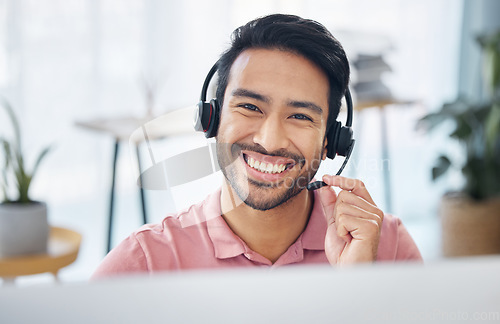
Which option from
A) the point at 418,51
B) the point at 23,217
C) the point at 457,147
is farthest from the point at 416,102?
the point at 23,217

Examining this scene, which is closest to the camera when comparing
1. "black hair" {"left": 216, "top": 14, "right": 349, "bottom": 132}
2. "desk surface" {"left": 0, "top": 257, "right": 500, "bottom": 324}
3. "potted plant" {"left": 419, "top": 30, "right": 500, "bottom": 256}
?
"desk surface" {"left": 0, "top": 257, "right": 500, "bottom": 324}

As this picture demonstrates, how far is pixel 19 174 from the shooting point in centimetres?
58

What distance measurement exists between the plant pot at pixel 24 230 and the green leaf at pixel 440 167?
58.4 inches

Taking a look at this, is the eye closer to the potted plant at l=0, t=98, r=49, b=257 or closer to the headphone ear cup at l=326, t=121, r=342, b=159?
the headphone ear cup at l=326, t=121, r=342, b=159

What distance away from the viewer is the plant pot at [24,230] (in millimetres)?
537

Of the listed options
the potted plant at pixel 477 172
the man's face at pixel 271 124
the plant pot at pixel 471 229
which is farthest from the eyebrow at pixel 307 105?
the plant pot at pixel 471 229

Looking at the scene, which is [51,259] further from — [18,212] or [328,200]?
[328,200]

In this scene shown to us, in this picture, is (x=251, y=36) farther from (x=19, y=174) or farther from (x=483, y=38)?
(x=483, y=38)

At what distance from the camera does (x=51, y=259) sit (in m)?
0.58

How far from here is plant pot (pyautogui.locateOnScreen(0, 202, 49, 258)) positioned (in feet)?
1.76

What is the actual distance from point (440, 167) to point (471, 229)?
25 centimetres

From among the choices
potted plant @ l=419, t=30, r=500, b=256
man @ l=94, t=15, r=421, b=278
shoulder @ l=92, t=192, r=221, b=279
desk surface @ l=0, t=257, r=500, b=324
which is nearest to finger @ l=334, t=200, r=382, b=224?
man @ l=94, t=15, r=421, b=278

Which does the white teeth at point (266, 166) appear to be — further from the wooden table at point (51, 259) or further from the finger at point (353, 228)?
the wooden table at point (51, 259)

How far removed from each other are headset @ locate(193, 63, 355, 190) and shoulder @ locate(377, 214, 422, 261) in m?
0.09
